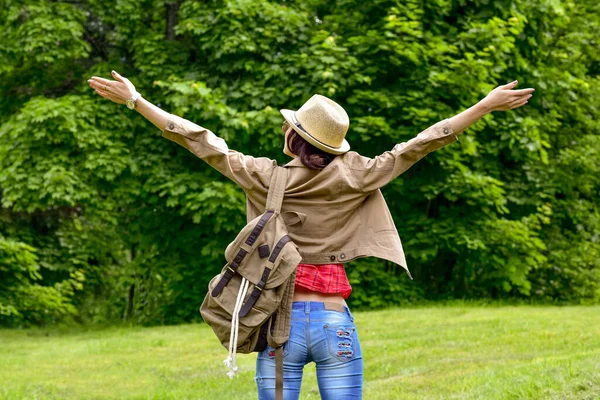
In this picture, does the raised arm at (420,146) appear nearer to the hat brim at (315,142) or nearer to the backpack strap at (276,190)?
the hat brim at (315,142)

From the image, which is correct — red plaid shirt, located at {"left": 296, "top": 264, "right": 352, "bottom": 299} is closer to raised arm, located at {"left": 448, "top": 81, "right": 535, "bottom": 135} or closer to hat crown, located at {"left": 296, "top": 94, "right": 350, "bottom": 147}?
hat crown, located at {"left": 296, "top": 94, "right": 350, "bottom": 147}

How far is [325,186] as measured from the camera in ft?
11.5

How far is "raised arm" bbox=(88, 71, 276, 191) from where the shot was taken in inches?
139

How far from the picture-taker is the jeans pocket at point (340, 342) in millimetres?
3412

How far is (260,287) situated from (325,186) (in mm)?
462

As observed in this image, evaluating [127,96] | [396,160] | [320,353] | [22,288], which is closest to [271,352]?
[320,353]

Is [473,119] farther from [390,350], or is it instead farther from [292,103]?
[292,103]

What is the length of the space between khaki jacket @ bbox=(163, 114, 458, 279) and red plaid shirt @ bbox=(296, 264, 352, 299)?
31mm

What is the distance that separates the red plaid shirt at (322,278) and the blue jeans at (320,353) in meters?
0.07

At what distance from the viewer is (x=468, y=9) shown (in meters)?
16.2

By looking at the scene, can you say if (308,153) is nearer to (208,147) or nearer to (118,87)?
(208,147)

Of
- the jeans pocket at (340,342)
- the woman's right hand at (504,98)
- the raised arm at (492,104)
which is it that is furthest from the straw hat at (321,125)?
the jeans pocket at (340,342)

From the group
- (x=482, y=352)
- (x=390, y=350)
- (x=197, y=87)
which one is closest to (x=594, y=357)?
(x=482, y=352)

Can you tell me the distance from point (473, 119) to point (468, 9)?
518 inches
